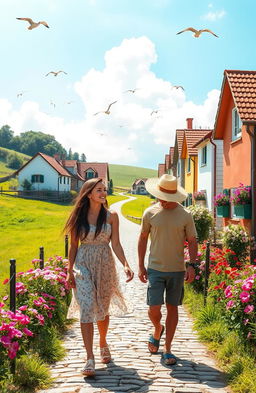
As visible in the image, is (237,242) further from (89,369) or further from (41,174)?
(41,174)

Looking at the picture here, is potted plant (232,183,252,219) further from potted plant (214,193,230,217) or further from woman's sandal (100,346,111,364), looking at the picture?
woman's sandal (100,346,111,364)

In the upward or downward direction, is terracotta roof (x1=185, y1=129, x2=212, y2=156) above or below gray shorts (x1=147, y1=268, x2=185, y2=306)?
above

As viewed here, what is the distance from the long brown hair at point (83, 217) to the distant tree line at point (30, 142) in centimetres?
14864

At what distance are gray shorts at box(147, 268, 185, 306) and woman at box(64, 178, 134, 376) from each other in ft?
0.89

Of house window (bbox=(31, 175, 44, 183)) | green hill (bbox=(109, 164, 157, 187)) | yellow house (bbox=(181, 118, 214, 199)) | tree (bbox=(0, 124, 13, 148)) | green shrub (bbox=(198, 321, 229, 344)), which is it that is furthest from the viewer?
green hill (bbox=(109, 164, 157, 187))

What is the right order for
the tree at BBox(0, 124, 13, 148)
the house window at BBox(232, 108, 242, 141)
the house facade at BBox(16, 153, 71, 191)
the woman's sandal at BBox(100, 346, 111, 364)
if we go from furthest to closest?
the tree at BBox(0, 124, 13, 148)
the house facade at BBox(16, 153, 71, 191)
the house window at BBox(232, 108, 242, 141)
the woman's sandal at BBox(100, 346, 111, 364)

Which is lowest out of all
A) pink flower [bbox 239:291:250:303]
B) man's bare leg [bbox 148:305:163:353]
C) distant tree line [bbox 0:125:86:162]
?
man's bare leg [bbox 148:305:163:353]

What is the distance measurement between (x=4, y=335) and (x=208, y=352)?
2500 millimetres

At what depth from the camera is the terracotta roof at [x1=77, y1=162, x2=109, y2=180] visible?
80.8 m

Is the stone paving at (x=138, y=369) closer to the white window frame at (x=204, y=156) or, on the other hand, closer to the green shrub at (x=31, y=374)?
the green shrub at (x=31, y=374)

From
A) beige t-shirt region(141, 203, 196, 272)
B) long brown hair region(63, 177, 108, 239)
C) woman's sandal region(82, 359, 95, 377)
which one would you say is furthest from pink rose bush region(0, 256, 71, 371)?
beige t-shirt region(141, 203, 196, 272)

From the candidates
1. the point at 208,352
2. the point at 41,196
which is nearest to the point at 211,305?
the point at 208,352

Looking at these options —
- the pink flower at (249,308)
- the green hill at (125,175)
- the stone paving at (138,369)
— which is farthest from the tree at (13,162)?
the pink flower at (249,308)

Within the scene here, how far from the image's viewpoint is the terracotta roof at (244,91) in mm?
13922
